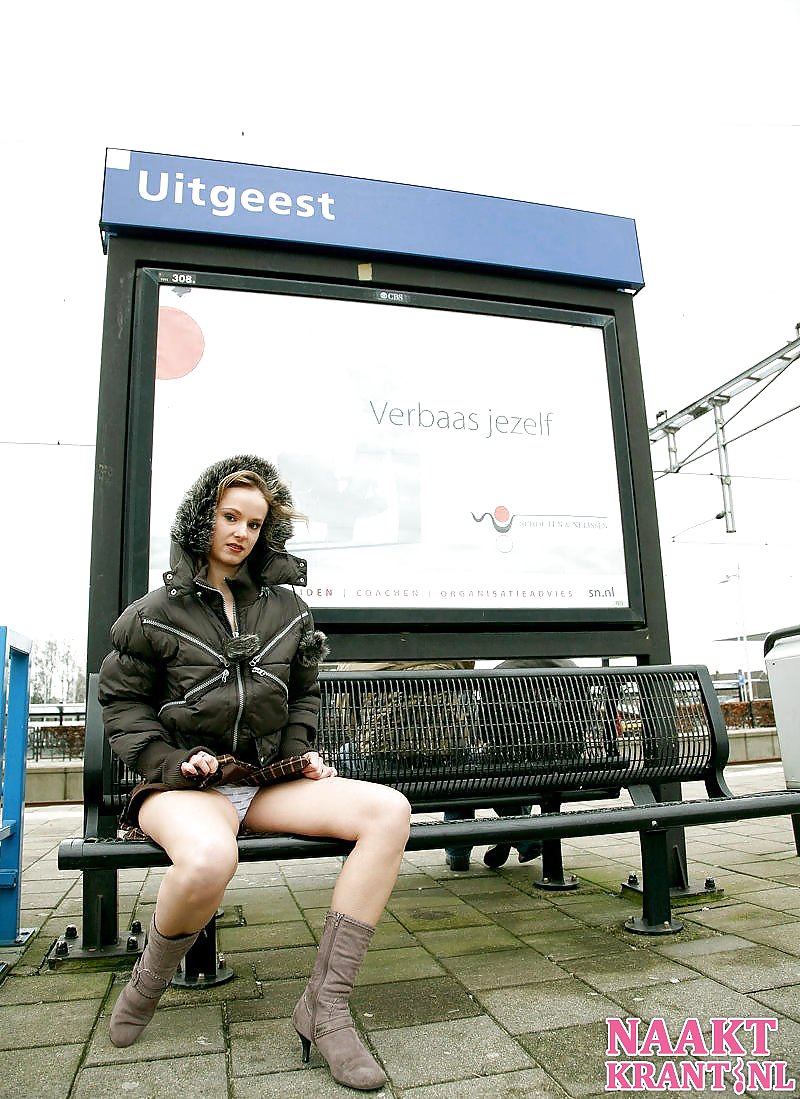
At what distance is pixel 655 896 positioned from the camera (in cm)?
313

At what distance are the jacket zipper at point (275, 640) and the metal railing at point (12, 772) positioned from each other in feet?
4.46

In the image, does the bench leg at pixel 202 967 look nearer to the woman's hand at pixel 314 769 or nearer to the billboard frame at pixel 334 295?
the woman's hand at pixel 314 769

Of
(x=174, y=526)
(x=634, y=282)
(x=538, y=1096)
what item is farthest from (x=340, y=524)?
(x=538, y=1096)

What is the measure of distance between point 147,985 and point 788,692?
3071 millimetres

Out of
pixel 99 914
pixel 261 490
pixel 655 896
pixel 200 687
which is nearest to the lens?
pixel 200 687

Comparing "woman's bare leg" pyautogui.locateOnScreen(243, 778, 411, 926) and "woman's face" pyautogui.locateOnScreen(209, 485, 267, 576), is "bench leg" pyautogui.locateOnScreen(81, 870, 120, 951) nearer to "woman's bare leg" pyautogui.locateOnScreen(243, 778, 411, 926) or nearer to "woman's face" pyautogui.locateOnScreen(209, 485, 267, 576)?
"woman's bare leg" pyautogui.locateOnScreen(243, 778, 411, 926)

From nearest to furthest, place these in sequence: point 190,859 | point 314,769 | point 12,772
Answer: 1. point 190,859
2. point 314,769
3. point 12,772

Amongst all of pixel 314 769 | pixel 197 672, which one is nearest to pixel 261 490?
pixel 197 672

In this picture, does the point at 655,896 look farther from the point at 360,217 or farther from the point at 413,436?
the point at 360,217

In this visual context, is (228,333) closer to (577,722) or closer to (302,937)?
(577,722)

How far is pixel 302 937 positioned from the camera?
319 cm

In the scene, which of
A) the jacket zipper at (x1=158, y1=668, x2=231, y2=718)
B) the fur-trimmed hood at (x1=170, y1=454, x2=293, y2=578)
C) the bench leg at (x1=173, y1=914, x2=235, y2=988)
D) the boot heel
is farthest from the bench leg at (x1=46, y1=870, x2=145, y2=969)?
the fur-trimmed hood at (x1=170, y1=454, x2=293, y2=578)

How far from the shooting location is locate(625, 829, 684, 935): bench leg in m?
3.10

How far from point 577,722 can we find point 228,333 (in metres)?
2.19
